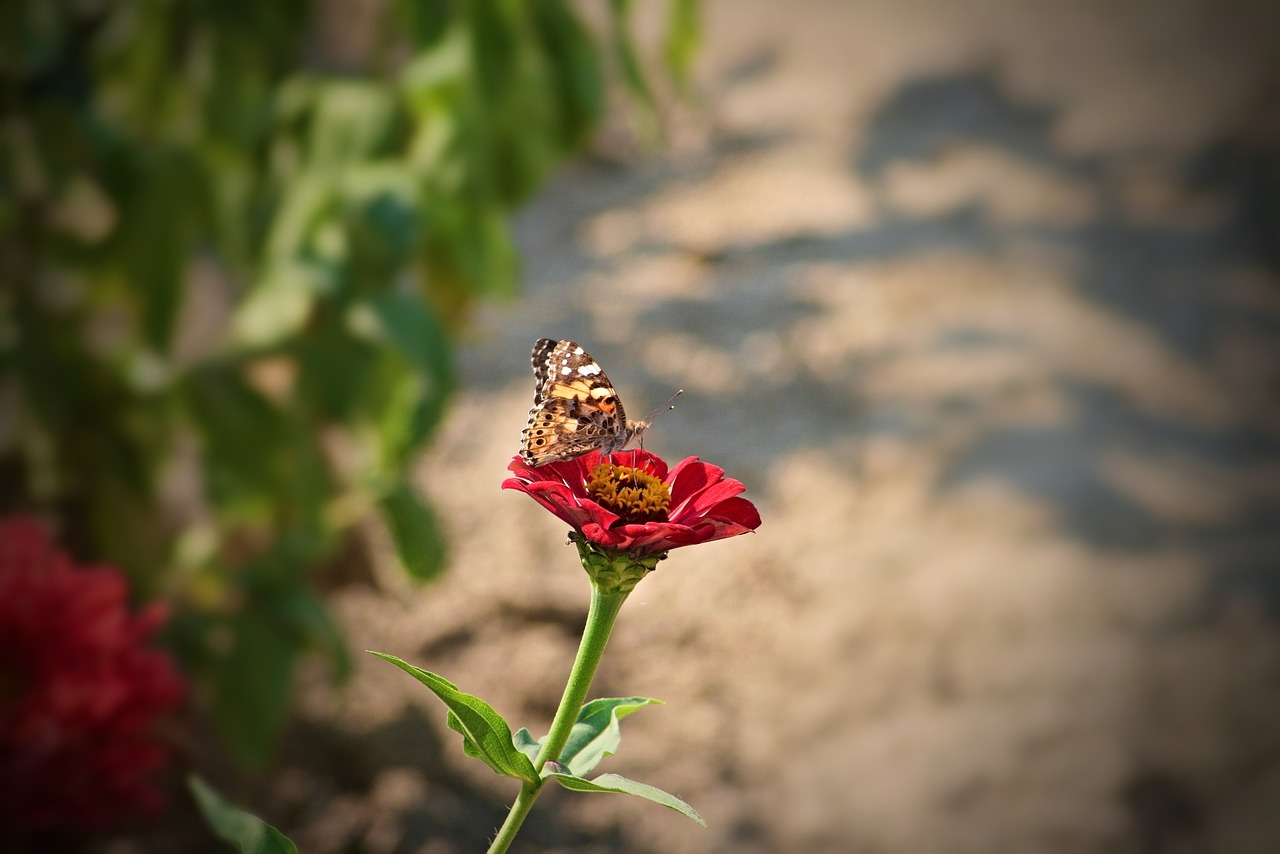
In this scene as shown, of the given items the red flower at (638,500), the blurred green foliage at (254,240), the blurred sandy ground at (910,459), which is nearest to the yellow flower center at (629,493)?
the red flower at (638,500)

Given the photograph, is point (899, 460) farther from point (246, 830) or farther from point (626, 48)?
point (246, 830)

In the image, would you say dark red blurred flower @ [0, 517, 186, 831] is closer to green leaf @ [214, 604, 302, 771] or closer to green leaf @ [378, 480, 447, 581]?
green leaf @ [378, 480, 447, 581]

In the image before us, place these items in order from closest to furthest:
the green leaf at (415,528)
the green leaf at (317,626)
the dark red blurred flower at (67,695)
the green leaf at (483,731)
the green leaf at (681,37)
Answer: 1. the green leaf at (483,731)
2. the dark red blurred flower at (67,695)
3. the green leaf at (415,528)
4. the green leaf at (317,626)
5. the green leaf at (681,37)

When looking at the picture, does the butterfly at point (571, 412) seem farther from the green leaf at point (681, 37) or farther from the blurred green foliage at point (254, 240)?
the green leaf at point (681, 37)

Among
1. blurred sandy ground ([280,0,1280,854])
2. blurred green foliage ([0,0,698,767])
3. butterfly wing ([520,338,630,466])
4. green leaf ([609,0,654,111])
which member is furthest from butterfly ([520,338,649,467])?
green leaf ([609,0,654,111])

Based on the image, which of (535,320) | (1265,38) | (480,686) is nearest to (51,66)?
(535,320)

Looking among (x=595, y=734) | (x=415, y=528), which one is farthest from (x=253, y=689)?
(x=595, y=734)
